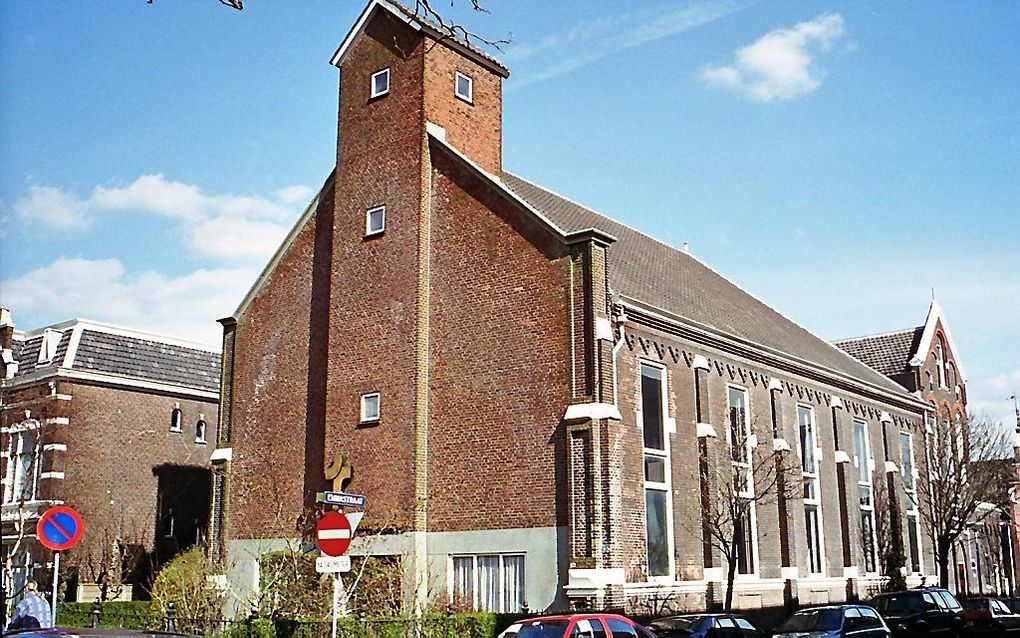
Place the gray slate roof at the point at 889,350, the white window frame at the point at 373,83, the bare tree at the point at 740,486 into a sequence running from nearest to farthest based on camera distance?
the bare tree at the point at 740,486 < the white window frame at the point at 373,83 < the gray slate roof at the point at 889,350

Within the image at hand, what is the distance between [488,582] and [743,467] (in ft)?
31.2

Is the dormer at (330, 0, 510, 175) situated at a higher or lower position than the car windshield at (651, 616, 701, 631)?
higher

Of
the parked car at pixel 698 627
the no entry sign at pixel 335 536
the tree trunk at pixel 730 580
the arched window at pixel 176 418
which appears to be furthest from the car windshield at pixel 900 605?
the arched window at pixel 176 418

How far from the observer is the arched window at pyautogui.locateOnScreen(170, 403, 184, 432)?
130 feet

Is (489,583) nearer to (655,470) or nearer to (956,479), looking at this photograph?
(655,470)

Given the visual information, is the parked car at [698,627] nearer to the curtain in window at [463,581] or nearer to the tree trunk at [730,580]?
A: the curtain in window at [463,581]

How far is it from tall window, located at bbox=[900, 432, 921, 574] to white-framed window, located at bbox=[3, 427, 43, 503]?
33261 mm

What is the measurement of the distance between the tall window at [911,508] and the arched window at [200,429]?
28201 mm

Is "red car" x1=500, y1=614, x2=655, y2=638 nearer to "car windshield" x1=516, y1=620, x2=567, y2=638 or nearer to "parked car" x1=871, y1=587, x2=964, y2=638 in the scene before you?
"car windshield" x1=516, y1=620, x2=567, y2=638

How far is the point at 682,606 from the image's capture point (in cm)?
2589

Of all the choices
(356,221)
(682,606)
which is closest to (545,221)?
(356,221)

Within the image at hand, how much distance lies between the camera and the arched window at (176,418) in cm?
3953

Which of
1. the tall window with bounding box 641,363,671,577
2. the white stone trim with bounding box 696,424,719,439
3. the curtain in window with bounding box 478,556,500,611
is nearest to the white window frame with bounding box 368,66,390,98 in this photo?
the tall window with bounding box 641,363,671,577

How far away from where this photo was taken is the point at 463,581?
957 inches
